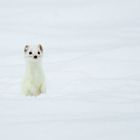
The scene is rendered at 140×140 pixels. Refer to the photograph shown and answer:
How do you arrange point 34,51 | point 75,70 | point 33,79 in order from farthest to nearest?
point 75,70 → point 33,79 → point 34,51

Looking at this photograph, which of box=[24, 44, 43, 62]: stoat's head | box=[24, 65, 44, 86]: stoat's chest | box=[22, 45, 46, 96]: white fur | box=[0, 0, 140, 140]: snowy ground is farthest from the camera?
box=[24, 65, 44, 86]: stoat's chest

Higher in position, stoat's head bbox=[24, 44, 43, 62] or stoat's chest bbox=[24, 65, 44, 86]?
stoat's head bbox=[24, 44, 43, 62]

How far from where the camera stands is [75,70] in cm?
1220

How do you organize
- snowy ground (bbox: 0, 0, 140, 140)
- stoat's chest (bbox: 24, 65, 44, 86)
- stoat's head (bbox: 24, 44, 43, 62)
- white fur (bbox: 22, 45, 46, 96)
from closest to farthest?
snowy ground (bbox: 0, 0, 140, 140)
stoat's head (bbox: 24, 44, 43, 62)
white fur (bbox: 22, 45, 46, 96)
stoat's chest (bbox: 24, 65, 44, 86)

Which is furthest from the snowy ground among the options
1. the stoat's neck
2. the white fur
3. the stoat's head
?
the stoat's head

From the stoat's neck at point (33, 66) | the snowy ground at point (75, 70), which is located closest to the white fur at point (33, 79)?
the stoat's neck at point (33, 66)

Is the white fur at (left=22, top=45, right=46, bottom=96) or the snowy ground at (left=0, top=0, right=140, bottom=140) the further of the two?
the white fur at (left=22, top=45, right=46, bottom=96)

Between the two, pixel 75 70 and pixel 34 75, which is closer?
pixel 34 75

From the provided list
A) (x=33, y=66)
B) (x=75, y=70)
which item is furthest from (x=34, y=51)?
(x=75, y=70)

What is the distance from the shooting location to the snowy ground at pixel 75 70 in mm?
7023

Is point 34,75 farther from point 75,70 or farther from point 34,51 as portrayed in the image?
point 75,70

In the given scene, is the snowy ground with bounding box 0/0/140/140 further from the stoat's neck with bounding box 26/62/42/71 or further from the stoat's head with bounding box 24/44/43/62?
the stoat's head with bounding box 24/44/43/62

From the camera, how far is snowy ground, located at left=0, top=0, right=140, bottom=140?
7.02 metres

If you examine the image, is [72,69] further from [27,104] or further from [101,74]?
[27,104]
